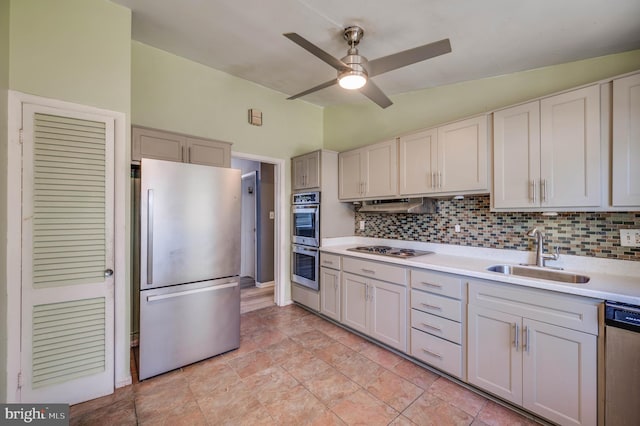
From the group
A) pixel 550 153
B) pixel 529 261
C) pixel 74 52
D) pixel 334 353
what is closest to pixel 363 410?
pixel 334 353

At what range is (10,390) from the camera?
1721 mm

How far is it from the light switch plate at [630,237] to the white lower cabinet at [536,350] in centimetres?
73

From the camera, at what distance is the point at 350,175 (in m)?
3.53

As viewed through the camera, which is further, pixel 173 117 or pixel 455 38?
pixel 173 117

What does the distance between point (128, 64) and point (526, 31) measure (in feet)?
9.99

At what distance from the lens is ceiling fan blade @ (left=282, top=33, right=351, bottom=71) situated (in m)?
1.59

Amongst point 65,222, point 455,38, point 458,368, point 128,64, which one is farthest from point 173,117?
point 458,368

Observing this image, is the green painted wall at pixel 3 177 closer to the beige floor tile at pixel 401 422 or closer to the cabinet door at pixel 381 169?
the beige floor tile at pixel 401 422

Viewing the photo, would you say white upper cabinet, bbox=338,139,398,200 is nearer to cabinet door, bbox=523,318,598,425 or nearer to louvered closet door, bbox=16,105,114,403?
cabinet door, bbox=523,318,598,425

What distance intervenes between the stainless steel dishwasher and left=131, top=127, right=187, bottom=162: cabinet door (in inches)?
135

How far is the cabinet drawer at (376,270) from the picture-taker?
2.55 m

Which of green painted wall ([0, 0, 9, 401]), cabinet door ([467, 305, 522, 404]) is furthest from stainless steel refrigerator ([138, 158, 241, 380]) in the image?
cabinet door ([467, 305, 522, 404])

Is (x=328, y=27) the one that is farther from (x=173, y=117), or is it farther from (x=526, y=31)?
(x=173, y=117)

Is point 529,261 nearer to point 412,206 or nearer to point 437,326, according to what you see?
point 437,326
